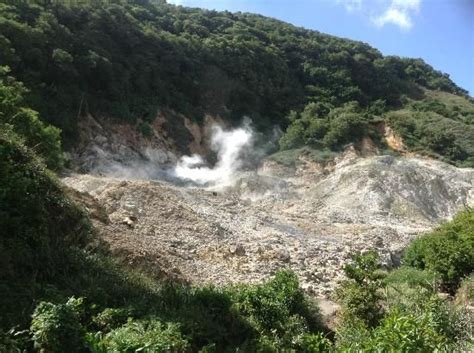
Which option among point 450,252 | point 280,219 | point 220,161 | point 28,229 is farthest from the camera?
point 220,161

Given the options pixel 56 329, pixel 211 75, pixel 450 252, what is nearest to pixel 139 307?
pixel 56 329

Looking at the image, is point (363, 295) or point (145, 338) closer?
point (145, 338)

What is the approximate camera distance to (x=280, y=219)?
19.7m

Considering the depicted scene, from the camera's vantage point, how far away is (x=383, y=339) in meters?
6.00

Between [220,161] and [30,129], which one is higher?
[220,161]

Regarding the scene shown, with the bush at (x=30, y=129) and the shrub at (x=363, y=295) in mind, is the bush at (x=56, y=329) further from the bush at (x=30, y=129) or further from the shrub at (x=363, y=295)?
the bush at (x=30, y=129)

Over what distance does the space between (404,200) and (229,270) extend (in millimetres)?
14706

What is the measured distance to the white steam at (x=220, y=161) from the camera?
1223 inches

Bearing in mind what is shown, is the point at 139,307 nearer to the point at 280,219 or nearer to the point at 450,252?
the point at 450,252

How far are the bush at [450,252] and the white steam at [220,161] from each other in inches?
593

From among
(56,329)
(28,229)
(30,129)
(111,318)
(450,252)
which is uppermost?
(30,129)

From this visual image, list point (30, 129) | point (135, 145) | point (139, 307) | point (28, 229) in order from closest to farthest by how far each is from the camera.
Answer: point (139, 307)
point (28, 229)
point (30, 129)
point (135, 145)

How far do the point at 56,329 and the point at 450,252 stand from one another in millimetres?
10979

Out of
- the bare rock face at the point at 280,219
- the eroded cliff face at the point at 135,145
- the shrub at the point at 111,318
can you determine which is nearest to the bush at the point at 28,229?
the shrub at the point at 111,318
